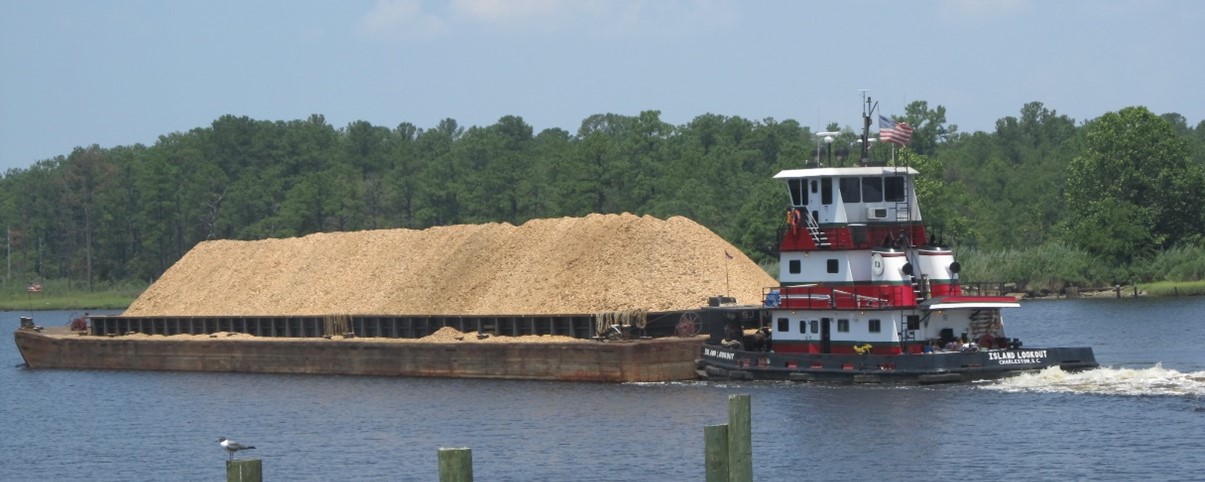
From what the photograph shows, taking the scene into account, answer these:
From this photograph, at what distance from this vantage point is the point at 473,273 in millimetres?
57375

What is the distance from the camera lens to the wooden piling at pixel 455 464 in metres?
18.6

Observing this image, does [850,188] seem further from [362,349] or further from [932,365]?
[362,349]

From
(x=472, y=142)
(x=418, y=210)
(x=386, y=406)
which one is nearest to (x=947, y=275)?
(x=386, y=406)

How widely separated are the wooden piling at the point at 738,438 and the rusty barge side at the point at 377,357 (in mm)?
25080

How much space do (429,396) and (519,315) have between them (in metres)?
5.43

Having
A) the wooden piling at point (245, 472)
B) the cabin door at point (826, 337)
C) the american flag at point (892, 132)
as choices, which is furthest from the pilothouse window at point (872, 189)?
the wooden piling at point (245, 472)

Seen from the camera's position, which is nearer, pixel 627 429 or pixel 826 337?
pixel 627 429

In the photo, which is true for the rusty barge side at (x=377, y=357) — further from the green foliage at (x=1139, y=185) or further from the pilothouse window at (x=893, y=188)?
the green foliage at (x=1139, y=185)

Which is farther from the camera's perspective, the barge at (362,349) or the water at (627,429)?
the barge at (362,349)

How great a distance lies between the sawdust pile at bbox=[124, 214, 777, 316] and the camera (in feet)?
169

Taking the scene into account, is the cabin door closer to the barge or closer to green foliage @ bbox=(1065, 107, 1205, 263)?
the barge

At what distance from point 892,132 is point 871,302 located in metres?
4.27

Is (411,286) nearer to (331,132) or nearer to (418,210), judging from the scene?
(418,210)

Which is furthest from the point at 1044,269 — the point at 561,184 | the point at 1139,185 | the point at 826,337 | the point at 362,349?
the point at 826,337
